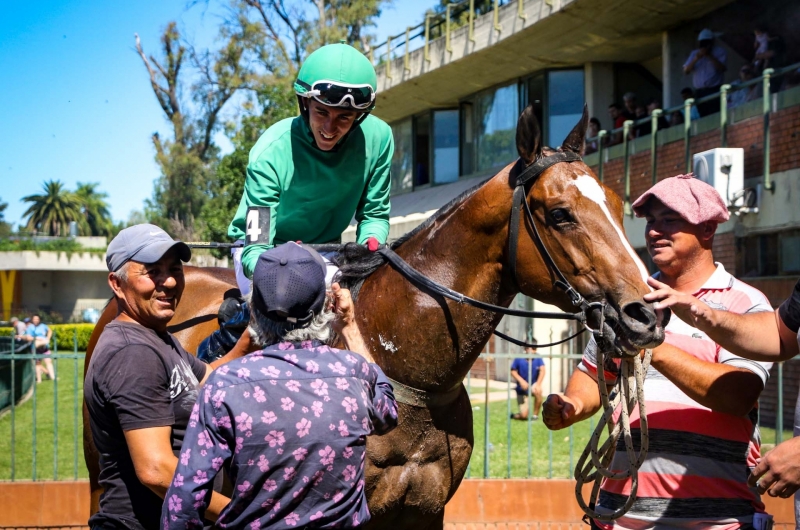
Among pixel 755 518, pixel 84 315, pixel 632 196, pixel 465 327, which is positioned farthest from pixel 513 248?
pixel 84 315

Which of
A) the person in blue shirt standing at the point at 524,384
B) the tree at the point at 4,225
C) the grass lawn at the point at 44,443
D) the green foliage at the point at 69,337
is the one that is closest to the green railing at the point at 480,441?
the grass lawn at the point at 44,443

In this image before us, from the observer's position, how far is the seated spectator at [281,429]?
7.30 feet

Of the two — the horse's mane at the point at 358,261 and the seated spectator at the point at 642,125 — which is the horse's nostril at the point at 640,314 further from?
the seated spectator at the point at 642,125

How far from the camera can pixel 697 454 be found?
10.3 feet

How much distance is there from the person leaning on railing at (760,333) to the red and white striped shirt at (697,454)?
13 cm

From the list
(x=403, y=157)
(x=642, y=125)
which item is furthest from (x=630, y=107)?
(x=403, y=157)

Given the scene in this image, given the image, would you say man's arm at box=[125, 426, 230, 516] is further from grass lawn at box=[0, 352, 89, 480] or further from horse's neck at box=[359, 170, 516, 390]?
grass lawn at box=[0, 352, 89, 480]

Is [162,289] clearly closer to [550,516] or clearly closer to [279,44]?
[550,516]

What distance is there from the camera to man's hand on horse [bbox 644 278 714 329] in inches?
112

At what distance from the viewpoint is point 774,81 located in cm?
1241

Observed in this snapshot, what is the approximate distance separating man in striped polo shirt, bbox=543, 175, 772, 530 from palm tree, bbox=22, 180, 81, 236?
9449 cm

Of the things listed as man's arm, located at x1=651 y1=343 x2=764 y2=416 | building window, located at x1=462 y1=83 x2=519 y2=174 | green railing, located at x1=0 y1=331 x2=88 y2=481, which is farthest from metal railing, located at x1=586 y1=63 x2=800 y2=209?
man's arm, located at x1=651 y1=343 x2=764 y2=416

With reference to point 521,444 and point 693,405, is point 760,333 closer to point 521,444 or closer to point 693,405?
point 693,405

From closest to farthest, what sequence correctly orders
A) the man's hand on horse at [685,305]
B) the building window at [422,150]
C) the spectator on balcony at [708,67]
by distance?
the man's hand on horse at [685,305] < the spectator on balcony at [708,67] < the building window at [422,150]
